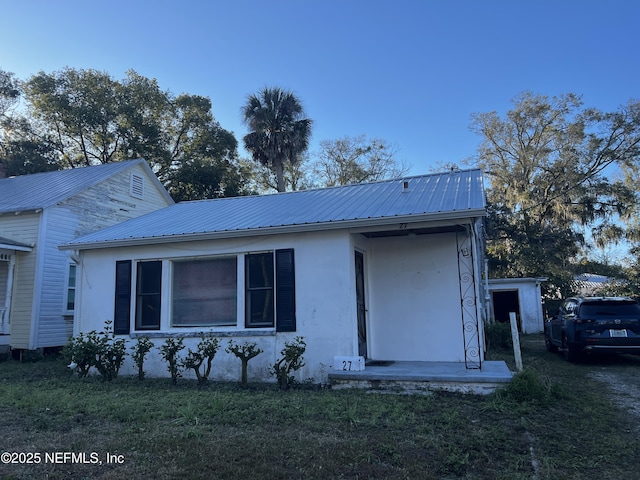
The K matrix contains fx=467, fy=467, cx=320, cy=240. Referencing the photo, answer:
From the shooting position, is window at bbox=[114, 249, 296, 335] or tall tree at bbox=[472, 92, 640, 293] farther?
tall tree at bbox=[472, 92, 640, 293]

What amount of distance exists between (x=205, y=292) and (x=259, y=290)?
1.17 metres

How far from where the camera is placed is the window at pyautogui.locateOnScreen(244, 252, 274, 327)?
8391 mm

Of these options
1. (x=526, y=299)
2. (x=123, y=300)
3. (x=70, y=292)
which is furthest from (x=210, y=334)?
(x=526, y=299)

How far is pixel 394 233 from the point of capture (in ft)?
29.2

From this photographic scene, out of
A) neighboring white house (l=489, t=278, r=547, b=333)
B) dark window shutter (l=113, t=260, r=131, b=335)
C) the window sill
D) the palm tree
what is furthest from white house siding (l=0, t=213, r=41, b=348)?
neighboring white house (l=489, t=278, r=547, b=333)

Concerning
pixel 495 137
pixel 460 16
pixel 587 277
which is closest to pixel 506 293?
pixel 587 277

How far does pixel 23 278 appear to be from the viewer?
41.0 feet

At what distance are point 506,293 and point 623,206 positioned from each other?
30.1 ft

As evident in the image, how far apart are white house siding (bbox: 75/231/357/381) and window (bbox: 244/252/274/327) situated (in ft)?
0.40

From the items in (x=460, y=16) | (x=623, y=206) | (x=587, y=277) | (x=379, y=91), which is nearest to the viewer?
(x=460, y=16)

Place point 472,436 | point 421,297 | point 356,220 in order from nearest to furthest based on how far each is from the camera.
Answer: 1. point 472,436
2. point 356,220
3. point 421,297

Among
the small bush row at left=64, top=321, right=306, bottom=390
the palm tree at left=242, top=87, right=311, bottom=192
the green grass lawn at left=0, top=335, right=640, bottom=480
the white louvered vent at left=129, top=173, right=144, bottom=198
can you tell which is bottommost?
the green grass lawn at left=0, top=335, right=640, bottom=480

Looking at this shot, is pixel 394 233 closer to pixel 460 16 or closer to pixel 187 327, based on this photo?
pixel 187 327

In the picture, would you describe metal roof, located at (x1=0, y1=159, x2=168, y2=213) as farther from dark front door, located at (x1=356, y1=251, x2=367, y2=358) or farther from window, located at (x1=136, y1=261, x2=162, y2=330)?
dark front door, located at (x1=356, y1=251, x2=367, y2=358)
